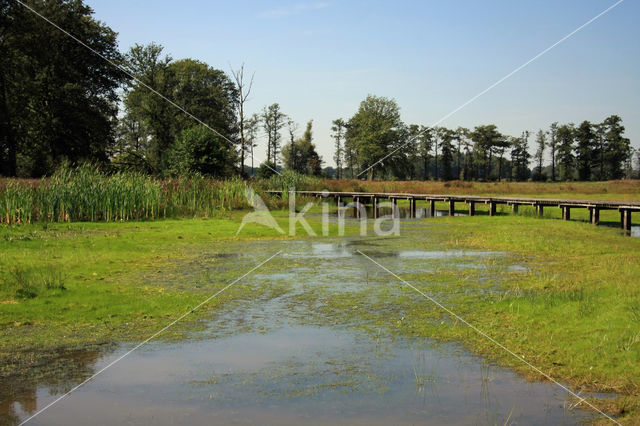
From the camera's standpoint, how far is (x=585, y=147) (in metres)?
104

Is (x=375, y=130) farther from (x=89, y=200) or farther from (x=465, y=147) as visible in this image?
(x=89, y=200)

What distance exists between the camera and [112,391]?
555 centimetres

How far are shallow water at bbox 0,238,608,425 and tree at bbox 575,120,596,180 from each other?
107 m

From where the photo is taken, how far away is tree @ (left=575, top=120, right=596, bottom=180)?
338 ft

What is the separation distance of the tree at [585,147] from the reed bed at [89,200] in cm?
9298

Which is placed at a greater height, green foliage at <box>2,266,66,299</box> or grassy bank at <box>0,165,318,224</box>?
grassy bank at <box>0,165,318,224</box>

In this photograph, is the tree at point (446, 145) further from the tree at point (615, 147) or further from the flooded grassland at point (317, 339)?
the flooded grassland at point (317, 339)

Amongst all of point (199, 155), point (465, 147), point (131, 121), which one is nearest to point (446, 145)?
point (465, 147)

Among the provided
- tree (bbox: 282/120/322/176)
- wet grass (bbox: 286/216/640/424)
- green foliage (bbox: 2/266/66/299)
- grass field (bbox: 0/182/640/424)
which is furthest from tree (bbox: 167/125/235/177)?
tree (bbox: 282/120/322/176)

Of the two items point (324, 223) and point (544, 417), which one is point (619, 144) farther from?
point (544, 417)

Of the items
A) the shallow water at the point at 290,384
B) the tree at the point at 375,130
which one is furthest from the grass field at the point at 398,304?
the tree at the point at 375,130

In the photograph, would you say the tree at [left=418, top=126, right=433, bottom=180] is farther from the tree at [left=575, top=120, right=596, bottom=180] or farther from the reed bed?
the reed bed

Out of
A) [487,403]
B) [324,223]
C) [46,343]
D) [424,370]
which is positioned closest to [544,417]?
[487,403]

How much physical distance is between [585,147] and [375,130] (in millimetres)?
40478
